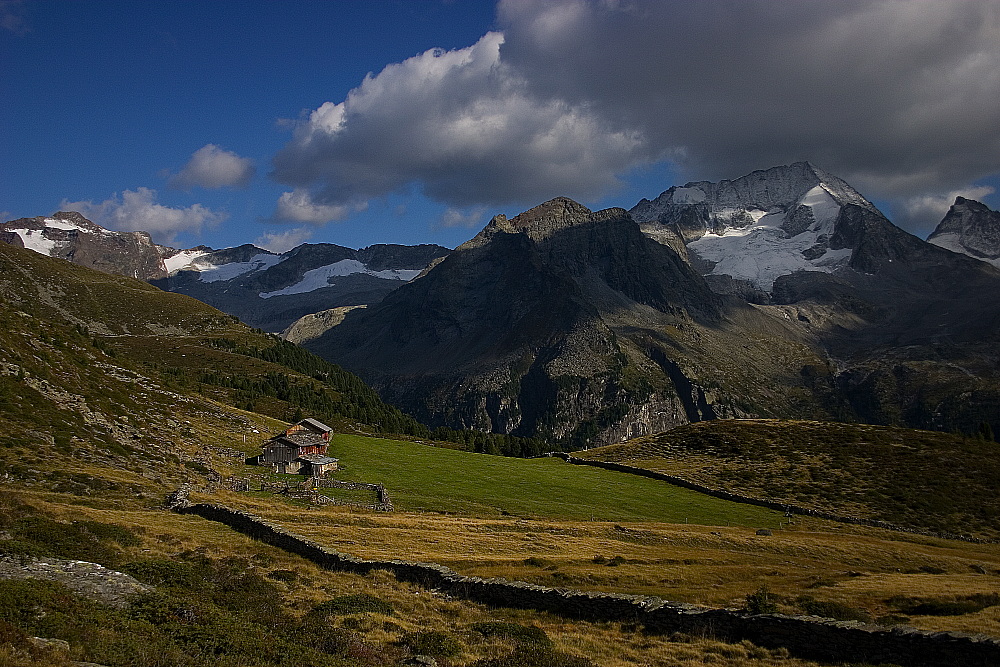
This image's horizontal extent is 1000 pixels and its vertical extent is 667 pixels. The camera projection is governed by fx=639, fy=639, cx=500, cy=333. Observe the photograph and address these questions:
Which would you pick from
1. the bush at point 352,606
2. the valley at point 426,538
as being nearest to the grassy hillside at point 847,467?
the valley at point 426,538

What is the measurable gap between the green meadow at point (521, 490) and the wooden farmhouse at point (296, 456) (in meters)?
3.24

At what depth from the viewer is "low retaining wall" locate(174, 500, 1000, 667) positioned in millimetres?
22219

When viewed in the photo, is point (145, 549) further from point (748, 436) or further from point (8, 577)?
point (748, 436)

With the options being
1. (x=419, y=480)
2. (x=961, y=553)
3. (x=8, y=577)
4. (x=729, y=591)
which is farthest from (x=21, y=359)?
(x=961, y=553)

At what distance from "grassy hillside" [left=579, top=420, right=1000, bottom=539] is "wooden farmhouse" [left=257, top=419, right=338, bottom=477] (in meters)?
59.2

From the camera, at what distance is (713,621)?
26.1 metres

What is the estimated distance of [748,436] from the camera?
13375 centimetres

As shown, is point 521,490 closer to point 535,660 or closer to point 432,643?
point 432,643

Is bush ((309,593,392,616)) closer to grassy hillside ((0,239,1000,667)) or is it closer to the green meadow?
grassy hillside ((0,239,1000,667))

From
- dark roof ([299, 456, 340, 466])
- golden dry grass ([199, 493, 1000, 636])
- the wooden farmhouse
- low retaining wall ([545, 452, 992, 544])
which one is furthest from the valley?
dark roof ([299, 456, 340, 466])

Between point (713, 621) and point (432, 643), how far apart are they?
1183 centimetres

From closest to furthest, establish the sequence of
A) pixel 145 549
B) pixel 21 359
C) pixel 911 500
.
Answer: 1. pixel 145 549
2. pixel 21 359
3. pixel 911 500

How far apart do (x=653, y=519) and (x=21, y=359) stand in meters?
69.7

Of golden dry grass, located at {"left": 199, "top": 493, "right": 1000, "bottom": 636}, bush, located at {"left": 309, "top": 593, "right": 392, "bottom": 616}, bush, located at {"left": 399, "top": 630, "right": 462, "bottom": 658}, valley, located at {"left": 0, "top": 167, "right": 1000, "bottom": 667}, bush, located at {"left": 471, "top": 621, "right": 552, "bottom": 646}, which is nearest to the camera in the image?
valley, located at {"left": 0, "top": 167, "right": 1000, "bottom": 667}
